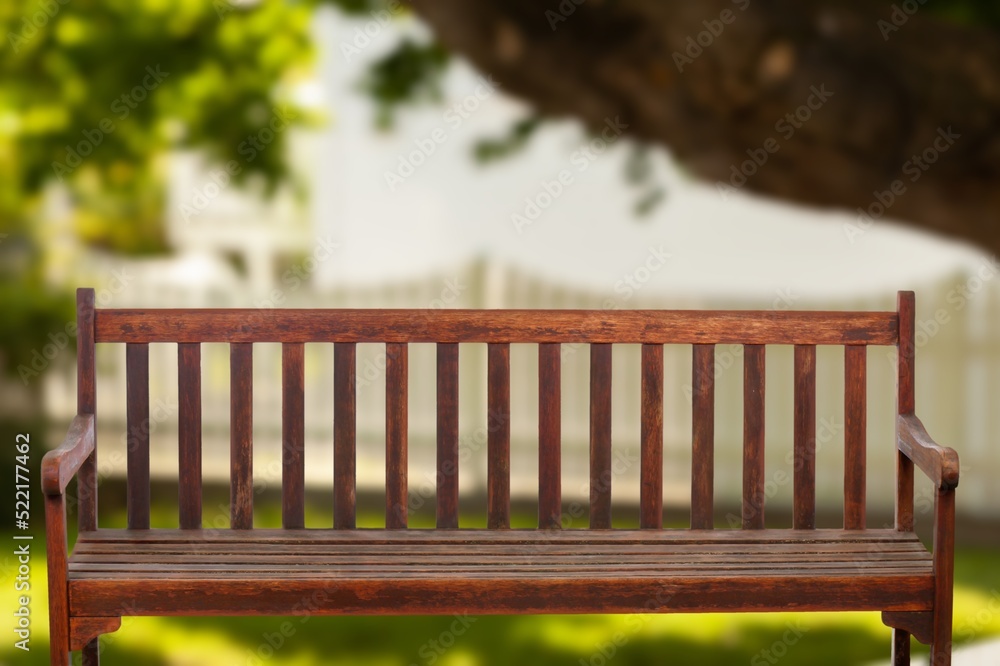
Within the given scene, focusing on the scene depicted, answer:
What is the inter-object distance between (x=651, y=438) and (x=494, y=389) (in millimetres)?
417

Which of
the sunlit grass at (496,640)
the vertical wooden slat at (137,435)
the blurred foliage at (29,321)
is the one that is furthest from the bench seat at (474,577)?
the blurred foliage at (29,321)

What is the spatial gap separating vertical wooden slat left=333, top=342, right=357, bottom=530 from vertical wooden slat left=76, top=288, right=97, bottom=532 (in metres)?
0.58

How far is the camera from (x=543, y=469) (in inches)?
106

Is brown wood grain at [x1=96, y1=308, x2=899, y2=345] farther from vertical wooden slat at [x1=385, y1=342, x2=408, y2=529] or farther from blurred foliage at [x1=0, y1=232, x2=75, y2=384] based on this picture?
blurred foliage at [x1=0, y1=232, x2=75, y2=384]

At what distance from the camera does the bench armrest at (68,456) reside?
2232 millimetres

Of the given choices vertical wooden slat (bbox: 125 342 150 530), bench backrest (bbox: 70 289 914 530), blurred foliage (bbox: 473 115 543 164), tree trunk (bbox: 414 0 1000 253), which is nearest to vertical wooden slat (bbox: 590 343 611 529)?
bench backrest (bbox: 70 289 914 530)

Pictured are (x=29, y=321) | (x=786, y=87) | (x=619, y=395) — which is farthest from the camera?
(x=619, y=395)

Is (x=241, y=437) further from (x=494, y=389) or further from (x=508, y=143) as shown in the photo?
(x=508, y=143)

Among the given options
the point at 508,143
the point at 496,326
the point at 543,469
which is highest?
the point at 508,143

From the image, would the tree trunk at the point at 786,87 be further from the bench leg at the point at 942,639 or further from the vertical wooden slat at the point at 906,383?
the bench leg at the point at 942,639

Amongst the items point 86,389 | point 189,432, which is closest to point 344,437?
point 189,432

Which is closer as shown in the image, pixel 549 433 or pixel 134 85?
pixel 549 433

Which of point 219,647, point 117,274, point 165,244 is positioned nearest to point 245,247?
point 165,244

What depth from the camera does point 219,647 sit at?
372 cm
